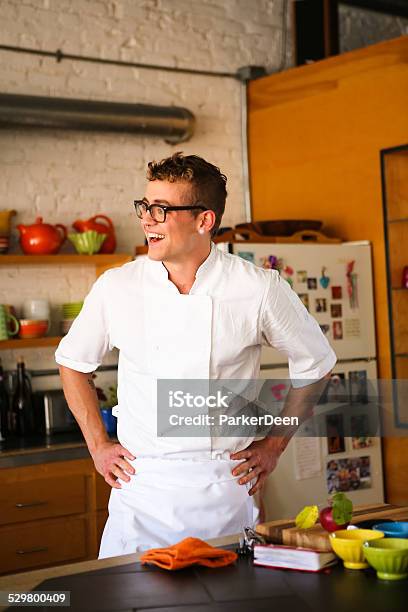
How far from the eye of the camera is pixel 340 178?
4598mm

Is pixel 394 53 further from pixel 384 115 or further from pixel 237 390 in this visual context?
pixel 237 390

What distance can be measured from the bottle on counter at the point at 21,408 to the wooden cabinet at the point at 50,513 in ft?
1.44

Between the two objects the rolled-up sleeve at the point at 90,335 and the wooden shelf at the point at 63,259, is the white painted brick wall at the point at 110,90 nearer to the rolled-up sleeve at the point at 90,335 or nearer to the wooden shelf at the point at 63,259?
the wooden shelf at the point at 63,259

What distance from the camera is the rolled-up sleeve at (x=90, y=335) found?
2.57m

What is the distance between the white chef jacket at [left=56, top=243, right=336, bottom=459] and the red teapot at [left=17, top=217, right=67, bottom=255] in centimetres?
164

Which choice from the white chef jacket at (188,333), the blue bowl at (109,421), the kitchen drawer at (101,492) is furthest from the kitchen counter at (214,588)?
the blue bowl at (109,421)

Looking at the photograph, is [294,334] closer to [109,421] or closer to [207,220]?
[207,220]

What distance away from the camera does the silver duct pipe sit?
415 cm

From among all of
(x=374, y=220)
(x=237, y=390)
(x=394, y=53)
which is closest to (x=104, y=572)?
(x=237, y=390)

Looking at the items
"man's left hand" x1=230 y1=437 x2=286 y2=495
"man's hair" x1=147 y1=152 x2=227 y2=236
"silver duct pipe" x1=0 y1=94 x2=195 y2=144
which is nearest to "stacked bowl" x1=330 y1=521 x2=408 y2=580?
"man's left hand" x1=230 y1=437 x2=286 y2=495

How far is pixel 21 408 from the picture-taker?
13.7 ft

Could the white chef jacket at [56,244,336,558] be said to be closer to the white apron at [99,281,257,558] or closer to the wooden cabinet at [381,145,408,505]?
the white apron at [99,281,257,558]

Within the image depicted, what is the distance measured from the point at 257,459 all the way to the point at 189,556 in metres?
0.69

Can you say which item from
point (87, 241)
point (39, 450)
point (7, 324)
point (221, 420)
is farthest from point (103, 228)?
point (221, 420)
